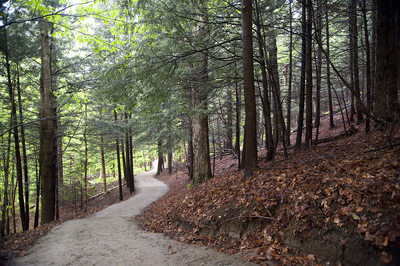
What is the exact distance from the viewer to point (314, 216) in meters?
4.11

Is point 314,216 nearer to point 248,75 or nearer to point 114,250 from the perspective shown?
point 248,75

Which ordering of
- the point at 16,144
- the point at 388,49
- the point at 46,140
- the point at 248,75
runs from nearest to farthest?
the point at 388,49 → the point at 248,75 → the point at 16,144 → the point at 46,140

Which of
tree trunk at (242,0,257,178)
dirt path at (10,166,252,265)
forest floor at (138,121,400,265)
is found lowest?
dirt path at (10,166,252,265)

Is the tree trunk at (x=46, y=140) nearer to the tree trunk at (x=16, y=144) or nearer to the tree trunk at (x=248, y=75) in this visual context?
the tree trunk at (x=16, y=144)

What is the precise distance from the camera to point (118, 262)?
4.82 m

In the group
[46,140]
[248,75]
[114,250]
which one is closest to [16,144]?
[46,140]

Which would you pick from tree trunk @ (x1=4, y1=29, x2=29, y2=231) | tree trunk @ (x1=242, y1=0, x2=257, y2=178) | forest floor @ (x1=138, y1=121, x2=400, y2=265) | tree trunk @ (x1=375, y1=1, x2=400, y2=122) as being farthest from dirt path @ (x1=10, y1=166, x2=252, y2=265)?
tree trunk @ (x1=375, y1=1, x2=400, y2=122)

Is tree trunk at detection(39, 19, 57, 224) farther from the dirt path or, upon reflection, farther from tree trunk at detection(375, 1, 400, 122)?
tree trunk at detection(375, 1, 400, 122)

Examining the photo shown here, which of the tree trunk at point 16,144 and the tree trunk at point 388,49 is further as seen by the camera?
the tree trunk at point 16,144

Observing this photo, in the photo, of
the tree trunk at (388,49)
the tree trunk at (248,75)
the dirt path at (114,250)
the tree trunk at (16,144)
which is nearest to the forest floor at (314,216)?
the dirt path at (114,250)

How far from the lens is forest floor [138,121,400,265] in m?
3.24

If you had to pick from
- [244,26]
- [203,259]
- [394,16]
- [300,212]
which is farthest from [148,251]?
[394,16]

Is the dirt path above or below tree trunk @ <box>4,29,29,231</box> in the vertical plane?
below

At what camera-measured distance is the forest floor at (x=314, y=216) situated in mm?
3244
